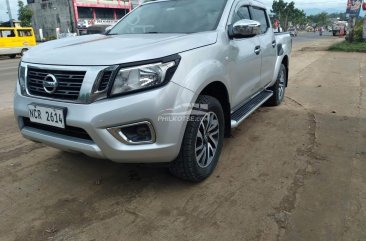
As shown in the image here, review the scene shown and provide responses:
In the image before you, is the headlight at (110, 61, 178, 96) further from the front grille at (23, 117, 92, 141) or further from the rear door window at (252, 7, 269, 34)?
the rear door window at (252, 7, 269, 34)

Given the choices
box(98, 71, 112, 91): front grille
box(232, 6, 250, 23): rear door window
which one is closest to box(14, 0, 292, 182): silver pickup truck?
box(98, 71, 112, 91): front grille

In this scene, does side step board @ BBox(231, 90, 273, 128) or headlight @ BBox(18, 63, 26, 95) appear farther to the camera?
side step board @ BBox(231, 90, 273, 128)

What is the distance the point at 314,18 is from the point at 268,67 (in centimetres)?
15439

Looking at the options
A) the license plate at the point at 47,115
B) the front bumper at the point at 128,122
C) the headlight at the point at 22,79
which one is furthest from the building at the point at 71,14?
the front bumper at the point at 128,122

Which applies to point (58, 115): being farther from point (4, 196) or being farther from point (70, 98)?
point (4, 196)

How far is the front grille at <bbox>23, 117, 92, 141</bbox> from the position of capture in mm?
2768

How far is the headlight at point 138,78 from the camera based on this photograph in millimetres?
2641

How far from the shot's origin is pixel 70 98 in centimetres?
277

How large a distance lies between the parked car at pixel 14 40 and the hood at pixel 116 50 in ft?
76.8

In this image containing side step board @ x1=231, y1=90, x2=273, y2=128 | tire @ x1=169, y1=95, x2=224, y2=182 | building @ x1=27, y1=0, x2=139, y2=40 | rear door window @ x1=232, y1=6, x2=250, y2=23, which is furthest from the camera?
building @ x1=27, y1=0, x2=139, y2=40

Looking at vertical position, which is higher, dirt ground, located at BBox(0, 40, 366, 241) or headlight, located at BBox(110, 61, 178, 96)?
headlight, located at BBox(110, 61, 178, 96)

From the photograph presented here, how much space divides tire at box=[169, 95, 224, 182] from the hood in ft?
1.73

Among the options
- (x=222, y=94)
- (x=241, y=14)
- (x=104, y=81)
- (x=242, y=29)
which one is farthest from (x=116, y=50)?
(x=241, y=14)

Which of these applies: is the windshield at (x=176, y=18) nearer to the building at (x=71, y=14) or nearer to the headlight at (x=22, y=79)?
the headlight at (x=22, y=79)
